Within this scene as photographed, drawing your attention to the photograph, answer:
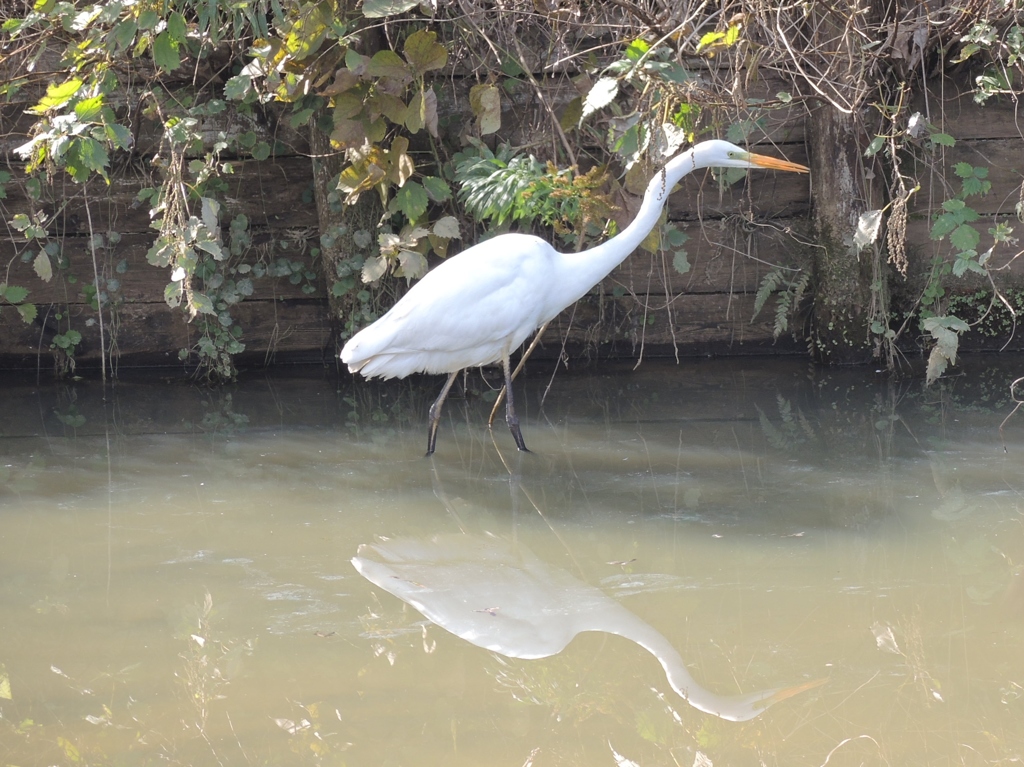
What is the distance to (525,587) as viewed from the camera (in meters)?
2.61

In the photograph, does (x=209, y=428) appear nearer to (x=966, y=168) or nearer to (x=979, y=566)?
(x=979, y=566)

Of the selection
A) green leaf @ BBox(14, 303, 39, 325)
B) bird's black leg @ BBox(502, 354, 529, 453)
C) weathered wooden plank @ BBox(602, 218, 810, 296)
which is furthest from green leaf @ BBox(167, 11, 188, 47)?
weathered wooden plank @ BBox(602, 218, 810, 296)

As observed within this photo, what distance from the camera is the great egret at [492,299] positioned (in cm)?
385

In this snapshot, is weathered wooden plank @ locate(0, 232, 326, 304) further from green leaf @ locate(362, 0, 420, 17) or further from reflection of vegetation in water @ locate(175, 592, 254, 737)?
reflection of vegetation in water @ locate(175, 592, 254, 737)

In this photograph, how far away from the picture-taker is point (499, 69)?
470 cm

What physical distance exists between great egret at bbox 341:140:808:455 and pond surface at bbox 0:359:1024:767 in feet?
1.09

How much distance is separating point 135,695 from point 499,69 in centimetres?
346

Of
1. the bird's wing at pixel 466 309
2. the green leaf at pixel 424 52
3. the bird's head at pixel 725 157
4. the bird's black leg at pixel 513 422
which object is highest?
the green leaf at pixel 424 52

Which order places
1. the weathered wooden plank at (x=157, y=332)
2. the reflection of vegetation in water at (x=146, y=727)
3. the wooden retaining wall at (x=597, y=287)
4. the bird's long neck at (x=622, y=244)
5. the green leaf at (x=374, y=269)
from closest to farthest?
the reflection of vegetation in water at (x=146, y=727) < the bird's long neck at (x=622, y=244) < the green leaf at (x=374, y=269) < the wooden retaining wall at (x=597, y=287) < the weathered wooden plank at (x=157, y=332)

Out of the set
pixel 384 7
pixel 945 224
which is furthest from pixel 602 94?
pixel 945 224

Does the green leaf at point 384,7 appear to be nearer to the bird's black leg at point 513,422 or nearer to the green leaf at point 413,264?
the green leaf at point 413,264

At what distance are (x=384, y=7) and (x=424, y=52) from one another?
0.98 feet

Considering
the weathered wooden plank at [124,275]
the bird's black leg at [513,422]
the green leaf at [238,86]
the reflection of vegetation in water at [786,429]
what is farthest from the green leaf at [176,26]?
the reflection of vegetation in water at [786,429]

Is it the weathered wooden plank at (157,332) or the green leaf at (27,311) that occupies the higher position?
the green leaf at (27,311)
